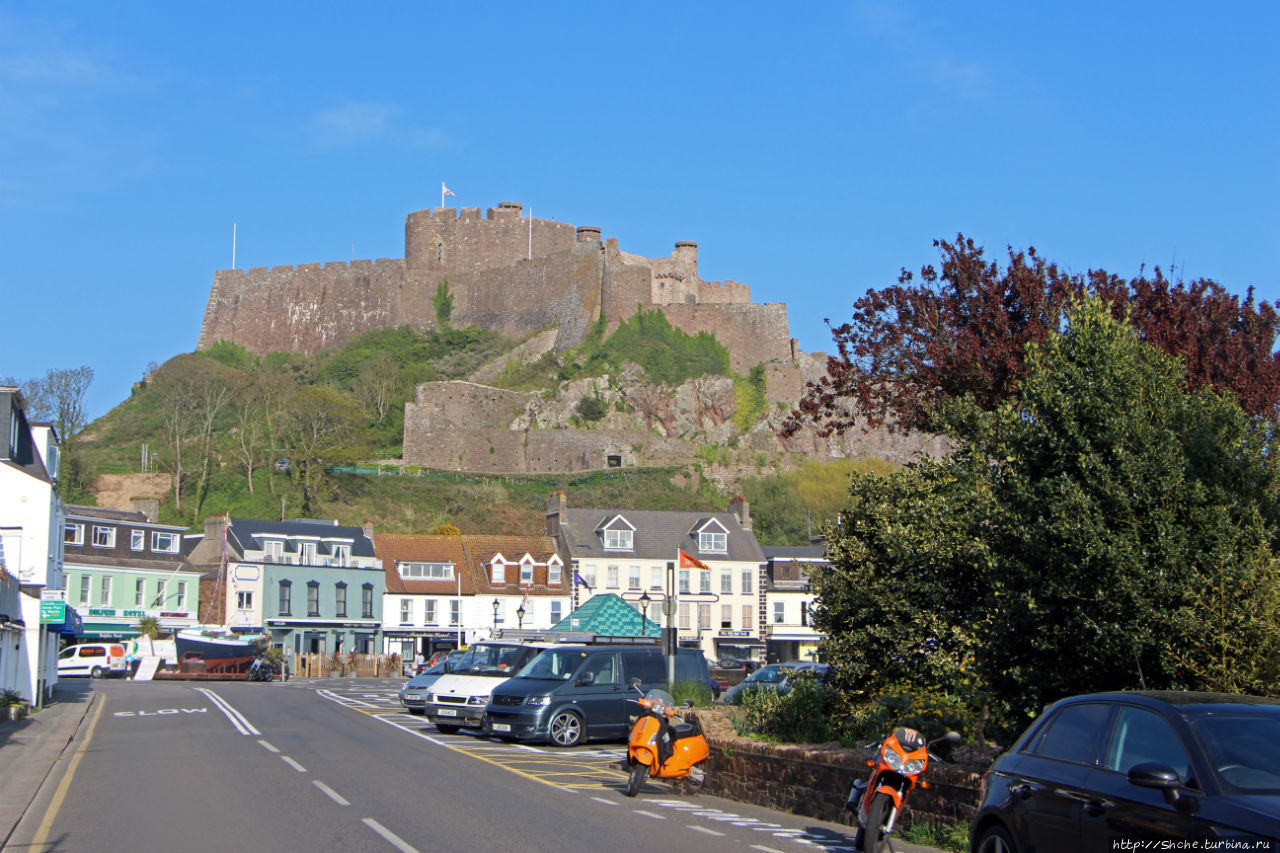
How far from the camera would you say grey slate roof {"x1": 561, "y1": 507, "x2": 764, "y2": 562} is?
189ft

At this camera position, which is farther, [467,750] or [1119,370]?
[467,750]

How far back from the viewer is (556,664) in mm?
20953

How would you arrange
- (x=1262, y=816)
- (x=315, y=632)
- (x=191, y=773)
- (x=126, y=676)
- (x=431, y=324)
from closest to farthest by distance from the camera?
(x=1262, y=816) < (x=191, y=773) < (x=126, y=676) < (x=315, y=632) < (x=431, y=324)

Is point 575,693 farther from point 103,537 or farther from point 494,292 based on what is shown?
point 494,292

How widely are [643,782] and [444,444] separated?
65.5 m

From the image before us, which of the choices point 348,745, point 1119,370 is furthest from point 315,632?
point 1119,370

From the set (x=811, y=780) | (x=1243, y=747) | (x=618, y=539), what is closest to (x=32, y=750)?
(x=811, y=780)

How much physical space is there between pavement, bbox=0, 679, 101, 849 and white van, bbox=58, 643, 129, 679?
1502 centimetres

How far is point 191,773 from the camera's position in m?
15.4

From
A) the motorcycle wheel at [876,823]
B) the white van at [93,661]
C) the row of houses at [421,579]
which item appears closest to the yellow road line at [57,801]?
the motorcycle wheel at [876,823]

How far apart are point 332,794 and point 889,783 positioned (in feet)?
21.1

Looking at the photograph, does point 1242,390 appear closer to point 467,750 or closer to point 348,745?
point 467,750

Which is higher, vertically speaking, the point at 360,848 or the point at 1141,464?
the point at 1141,464

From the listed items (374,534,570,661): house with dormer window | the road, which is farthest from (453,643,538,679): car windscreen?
(374,534,570,661): house with dormer window
